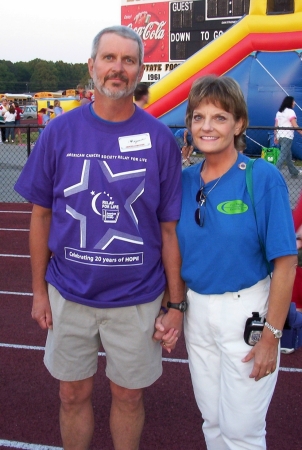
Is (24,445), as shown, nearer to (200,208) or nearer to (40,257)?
(40,257)

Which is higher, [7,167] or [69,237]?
[69,237]

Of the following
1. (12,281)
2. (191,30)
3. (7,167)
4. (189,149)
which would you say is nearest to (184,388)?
(12,281)

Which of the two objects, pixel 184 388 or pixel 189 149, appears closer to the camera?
pixel 184 388

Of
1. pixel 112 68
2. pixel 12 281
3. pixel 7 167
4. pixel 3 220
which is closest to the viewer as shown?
pixel 112 68

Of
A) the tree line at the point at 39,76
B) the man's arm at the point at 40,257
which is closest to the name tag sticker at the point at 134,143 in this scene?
the man's arm at the point at 40,257

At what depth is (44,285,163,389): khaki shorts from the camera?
2.26 m

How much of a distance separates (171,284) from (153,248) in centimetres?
18

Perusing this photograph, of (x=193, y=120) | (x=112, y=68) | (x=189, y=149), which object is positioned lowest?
(x=189, y=149)

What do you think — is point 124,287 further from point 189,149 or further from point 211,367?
point 189,149

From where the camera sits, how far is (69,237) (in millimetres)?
2180

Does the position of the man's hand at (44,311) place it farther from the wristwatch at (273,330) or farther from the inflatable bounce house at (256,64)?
the inflatable bounce house at (256,64)

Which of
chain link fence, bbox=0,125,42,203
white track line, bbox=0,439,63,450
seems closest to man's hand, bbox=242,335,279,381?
white track line, bbox=0,439,63,450

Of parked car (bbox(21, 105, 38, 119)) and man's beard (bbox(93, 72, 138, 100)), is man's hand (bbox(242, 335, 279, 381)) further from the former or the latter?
parked car (bbox(21, 105, 38, 119))

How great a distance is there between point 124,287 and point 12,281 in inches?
142
